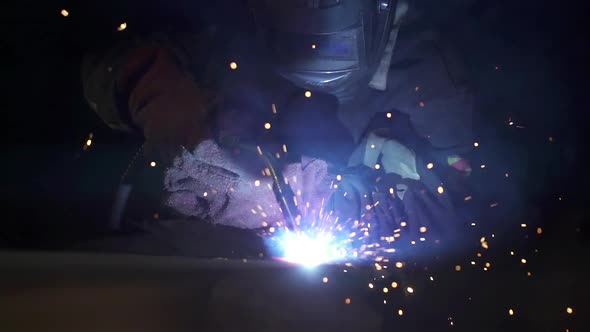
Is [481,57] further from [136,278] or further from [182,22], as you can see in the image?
[136,278]

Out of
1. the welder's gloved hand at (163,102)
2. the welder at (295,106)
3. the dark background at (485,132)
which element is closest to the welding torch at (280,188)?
the welder at (295,106)

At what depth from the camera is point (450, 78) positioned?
1.27m

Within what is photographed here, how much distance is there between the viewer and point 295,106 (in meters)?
1.29

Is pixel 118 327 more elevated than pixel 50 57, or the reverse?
pixel 50 57

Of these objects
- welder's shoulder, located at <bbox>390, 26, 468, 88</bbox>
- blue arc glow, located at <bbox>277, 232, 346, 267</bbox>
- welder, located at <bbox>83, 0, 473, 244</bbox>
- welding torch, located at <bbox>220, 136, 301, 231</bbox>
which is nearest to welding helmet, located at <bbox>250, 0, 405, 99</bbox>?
welder, located at <bbox>83, 0, 473, 244</bbox>

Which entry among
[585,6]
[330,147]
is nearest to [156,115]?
[330,147]

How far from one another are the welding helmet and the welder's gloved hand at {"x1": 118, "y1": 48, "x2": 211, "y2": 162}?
245mm

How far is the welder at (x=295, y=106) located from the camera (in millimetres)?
1102

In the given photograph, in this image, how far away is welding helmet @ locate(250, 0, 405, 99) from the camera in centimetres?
103

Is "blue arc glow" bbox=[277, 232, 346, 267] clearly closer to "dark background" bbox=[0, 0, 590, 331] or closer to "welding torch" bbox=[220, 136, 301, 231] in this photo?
"welding torch" bbox=[220, 136, 301, 231]

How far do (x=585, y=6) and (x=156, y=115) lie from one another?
4.74 feet

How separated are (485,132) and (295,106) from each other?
0.63 m

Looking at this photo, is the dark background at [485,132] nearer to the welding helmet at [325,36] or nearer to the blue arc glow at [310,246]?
the welding helmet at [325,36]

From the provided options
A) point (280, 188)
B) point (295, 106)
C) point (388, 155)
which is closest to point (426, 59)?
point (388, 155)
